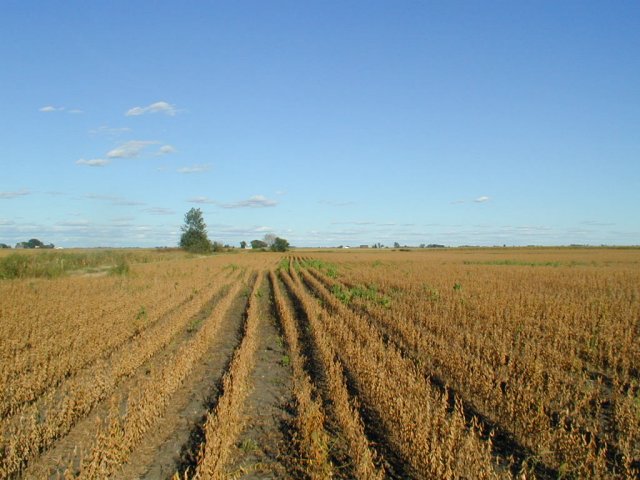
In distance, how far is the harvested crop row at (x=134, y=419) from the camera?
4809 mm

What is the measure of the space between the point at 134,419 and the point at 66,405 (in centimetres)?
119

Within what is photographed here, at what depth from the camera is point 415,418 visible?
582cm

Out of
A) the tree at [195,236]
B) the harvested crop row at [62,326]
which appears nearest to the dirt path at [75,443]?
the harvested crop row at [62,326]

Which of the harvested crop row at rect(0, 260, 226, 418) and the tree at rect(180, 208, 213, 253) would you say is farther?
the tree at rect(180, 208, 213, 253)

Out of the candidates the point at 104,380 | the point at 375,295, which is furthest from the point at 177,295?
the point at 104,380

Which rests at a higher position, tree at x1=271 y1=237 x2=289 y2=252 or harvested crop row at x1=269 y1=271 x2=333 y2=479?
tree at x1=271 y1=237 x2=289 y2=252

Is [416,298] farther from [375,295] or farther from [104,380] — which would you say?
[104,380]

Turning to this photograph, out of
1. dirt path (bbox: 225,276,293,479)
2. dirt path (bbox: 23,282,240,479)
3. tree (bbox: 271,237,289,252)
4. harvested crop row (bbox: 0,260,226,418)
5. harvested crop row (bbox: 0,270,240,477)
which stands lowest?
dirt path (bbox: 225,276,293,479)

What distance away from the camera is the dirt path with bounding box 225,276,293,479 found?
5035 millimetres

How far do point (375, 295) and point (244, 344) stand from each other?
9.07 meters

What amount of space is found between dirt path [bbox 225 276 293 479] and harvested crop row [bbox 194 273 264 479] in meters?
0.14

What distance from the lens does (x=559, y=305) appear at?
46.1ft

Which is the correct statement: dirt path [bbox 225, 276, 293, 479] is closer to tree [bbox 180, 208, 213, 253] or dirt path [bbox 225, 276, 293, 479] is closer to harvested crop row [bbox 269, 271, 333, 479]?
harvested crop row [bbox 269, 271, 333, 479]

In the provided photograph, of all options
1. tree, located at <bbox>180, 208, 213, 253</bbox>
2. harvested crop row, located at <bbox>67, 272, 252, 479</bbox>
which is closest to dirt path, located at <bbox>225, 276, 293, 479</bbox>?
harvested crop row, located at <bbox>67, 272, 252, 479</bbox>
